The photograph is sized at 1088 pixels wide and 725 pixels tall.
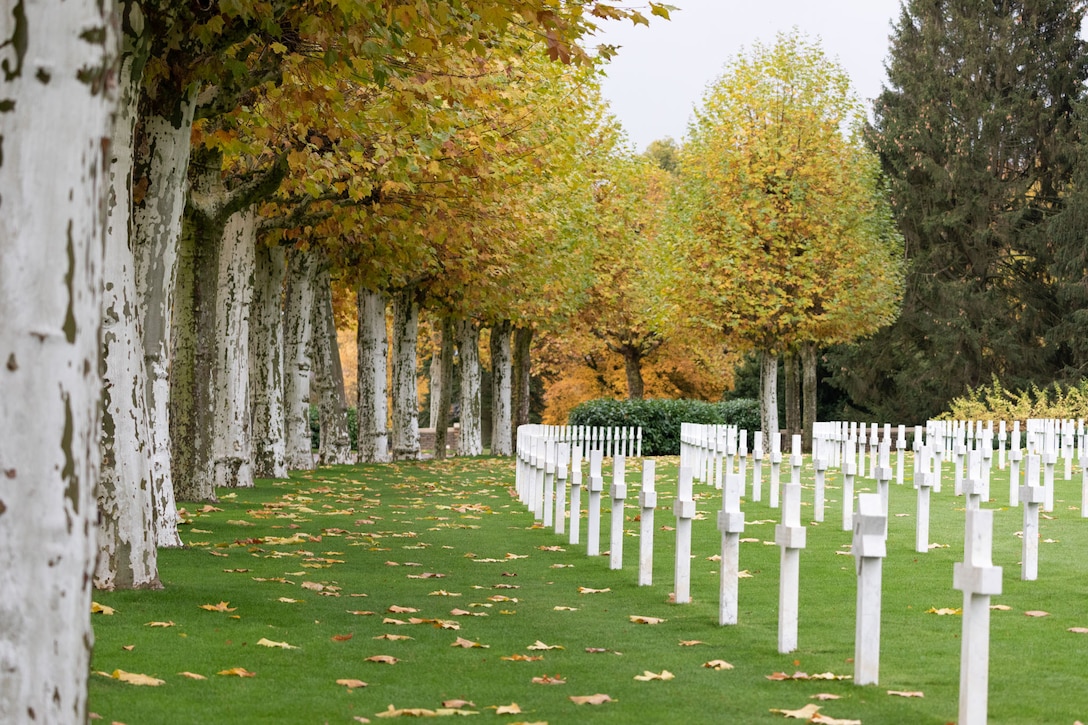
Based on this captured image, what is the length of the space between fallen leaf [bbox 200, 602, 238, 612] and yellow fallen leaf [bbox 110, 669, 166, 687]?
2.62 metres

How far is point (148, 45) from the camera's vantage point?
11.1 m

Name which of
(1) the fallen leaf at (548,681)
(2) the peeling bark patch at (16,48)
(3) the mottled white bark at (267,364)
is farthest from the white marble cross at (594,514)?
(3) the mottled white bark at (267,364)

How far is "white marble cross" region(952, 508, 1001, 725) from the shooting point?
6266 millimetres

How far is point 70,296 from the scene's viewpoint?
16.2 ft

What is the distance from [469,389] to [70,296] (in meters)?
39.3

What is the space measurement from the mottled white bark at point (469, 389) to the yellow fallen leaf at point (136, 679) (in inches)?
1448

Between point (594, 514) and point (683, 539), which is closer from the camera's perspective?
point (683, 539)

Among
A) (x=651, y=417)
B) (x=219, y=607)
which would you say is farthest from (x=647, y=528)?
(x=651, y=417)

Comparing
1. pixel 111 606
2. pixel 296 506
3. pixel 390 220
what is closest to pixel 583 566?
pixel 111 606

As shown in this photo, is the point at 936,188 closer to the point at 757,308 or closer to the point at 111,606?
the point at 757,308

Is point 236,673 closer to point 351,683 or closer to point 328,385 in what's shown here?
point 351,683

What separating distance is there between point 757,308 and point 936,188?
15.6 metres

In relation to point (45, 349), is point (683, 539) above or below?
below

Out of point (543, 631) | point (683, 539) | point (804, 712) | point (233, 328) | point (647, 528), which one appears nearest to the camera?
point (804, 712)
